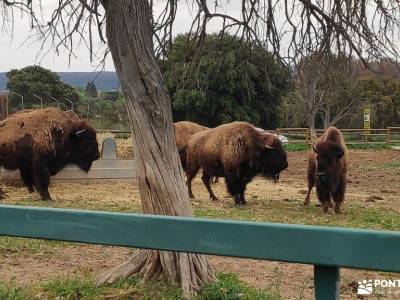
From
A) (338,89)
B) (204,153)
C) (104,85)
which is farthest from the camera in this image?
(204,153)

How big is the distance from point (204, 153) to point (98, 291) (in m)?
9.35

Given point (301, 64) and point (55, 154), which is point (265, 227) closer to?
point (301, 64)

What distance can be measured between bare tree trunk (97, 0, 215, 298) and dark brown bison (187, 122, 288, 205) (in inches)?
315

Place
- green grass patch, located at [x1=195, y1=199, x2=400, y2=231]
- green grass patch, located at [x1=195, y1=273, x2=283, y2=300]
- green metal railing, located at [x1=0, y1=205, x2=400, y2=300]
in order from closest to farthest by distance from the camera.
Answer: green metal railing, located at [x1=0, y1=205, x2=400, y2=300] < green grass patch, located at [x1=195, y1=273, x2=283, y2=300] < green grass patch, located at [x1=195, y1=199, x2=400, y2=231]

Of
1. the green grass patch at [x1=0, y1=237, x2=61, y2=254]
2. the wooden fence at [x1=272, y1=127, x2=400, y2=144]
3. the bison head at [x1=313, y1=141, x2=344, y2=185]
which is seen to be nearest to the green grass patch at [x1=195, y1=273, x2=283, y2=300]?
the green grass patch at [x1=0, y1=237, x2=61, y2=254]

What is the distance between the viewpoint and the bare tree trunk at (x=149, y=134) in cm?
512

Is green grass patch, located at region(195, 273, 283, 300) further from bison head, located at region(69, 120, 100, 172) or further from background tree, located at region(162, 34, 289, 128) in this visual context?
bison head, located at region(69, 120, 100, 172)

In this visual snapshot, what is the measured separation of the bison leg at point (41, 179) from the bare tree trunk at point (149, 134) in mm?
8166

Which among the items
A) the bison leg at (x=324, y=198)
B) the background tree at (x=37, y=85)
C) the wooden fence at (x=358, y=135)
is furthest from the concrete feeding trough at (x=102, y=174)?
the wooden fence at (x=358, y=135)

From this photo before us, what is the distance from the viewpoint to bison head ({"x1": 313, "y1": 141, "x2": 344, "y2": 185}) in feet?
37.6

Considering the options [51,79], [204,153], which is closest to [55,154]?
[204,153]

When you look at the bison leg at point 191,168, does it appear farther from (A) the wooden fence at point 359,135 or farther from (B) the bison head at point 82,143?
(A) the wooden fence at point 359,135

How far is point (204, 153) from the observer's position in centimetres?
1433

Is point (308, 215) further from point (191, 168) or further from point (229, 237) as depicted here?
point (229, 237)
